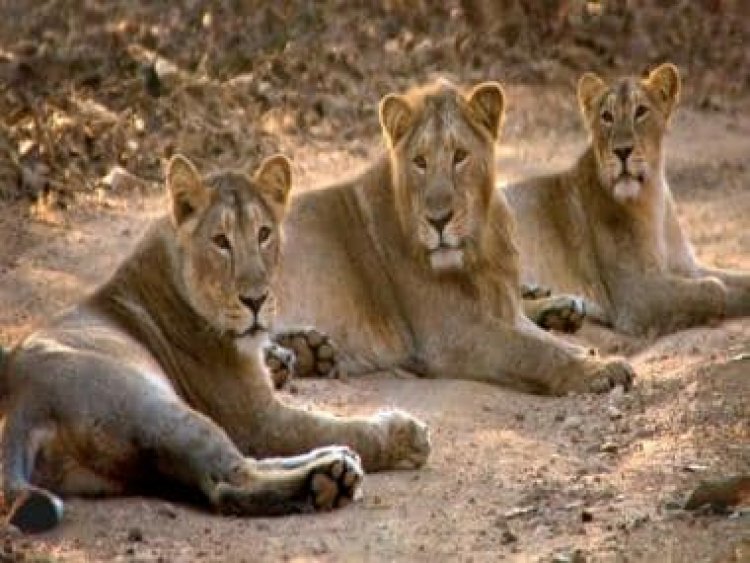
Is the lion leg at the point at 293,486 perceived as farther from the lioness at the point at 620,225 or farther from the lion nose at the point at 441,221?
the lioness at the point at 620,225

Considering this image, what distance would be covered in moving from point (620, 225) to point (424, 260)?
1.73 m

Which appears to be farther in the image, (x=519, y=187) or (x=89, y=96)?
(x=89, y=96)

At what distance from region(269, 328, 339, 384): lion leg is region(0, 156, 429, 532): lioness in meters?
1.61

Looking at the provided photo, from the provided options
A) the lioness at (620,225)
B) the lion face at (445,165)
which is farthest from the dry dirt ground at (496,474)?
the lion face at (445,165)

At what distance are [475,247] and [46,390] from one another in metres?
3.12

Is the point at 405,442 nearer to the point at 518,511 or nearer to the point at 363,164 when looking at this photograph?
the point at 518,511

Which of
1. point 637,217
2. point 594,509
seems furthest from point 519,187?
point 594,509

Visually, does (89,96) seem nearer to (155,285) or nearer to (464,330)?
(464,330)

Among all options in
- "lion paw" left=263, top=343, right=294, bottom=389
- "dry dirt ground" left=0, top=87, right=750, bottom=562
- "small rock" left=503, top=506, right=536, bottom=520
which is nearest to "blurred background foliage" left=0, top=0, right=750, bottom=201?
"dry dirt ground" left=0, top=87, right=750, bottom=562

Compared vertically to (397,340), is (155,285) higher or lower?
higher

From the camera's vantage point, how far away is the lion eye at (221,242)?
781 centimetres

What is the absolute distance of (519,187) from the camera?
1187 cm

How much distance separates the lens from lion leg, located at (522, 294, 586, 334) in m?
10.7

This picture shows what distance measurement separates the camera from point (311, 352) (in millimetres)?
9719
